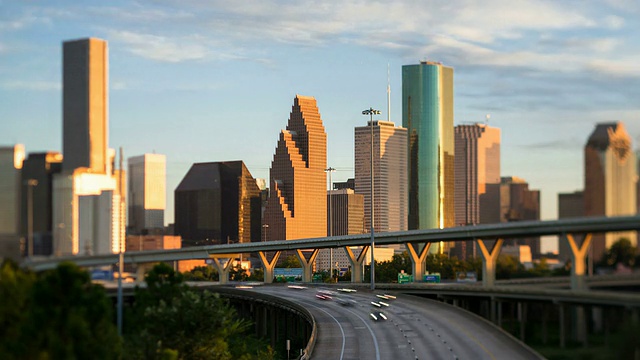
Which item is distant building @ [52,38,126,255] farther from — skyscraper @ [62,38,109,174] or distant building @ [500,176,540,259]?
distant building @ [500,176,540,259]

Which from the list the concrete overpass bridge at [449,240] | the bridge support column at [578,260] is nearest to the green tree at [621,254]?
the concrete overpass bridge at [449,240]

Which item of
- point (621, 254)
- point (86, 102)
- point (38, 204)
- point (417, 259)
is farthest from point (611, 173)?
point (417, 259)

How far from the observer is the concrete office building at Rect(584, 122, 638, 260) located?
6150 cm

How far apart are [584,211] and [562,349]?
11318mm

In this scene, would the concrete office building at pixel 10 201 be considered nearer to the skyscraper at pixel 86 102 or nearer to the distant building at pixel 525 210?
the skyscraper at pixel 86 102

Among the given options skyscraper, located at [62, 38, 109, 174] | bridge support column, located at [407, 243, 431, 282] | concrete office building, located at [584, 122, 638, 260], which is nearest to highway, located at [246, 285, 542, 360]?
concrete office building, located at [584, 122, 638, 260]

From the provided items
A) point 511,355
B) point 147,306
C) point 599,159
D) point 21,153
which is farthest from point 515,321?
point 21,153

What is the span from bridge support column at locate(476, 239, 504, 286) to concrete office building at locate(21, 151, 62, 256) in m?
55.0

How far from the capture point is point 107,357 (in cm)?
4994

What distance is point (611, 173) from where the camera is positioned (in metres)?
64.0

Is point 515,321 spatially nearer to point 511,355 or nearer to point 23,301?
point 511,355

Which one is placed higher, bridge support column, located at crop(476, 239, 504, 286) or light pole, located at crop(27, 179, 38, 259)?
light pole, located at crop(27, 179, 38, 259)

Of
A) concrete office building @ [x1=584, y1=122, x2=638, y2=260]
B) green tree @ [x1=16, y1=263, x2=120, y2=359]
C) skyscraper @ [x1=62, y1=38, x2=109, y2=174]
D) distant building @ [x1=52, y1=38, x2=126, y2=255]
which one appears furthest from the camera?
skyscraper @ [x1=62, y1=38, x2=109, y2=174]

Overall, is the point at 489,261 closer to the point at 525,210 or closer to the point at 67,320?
the point at 525,210
